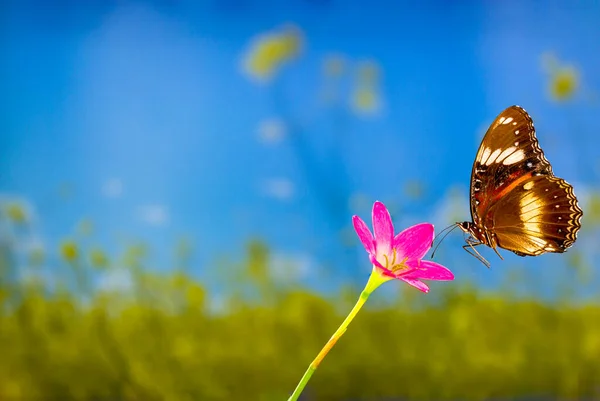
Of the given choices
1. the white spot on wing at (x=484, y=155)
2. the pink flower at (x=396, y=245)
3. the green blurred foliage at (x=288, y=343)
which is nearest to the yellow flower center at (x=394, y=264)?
the pink flower at (x=396, y=245)

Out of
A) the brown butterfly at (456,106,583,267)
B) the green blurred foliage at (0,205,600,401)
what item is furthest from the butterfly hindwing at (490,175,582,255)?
the green blurred foliage at (0,205,600,401)

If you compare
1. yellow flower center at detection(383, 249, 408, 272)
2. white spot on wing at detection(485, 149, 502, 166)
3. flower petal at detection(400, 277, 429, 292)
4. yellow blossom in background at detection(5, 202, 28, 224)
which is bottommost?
flower petal at detection(400, 277, 429, 292)

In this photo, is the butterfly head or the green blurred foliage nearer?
the butterfly head

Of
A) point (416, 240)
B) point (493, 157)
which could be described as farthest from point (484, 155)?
point (416, 240)

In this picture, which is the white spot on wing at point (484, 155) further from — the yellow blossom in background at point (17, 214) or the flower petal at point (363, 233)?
the yellow blossom in background at point (17, 214)

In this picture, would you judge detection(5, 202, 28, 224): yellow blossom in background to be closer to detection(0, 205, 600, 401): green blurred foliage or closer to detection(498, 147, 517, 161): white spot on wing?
detection(0, 205, 600, 401): green blurred foliage

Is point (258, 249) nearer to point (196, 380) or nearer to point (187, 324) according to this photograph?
point (187, 324)

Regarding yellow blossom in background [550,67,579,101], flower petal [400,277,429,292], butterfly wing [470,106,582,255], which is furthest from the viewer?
yellow blossom in background [550,67,579,101]
